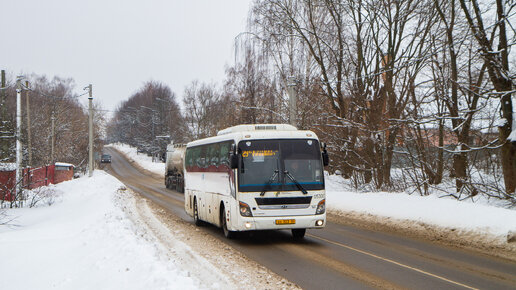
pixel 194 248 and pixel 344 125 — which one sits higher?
pixel 344 125

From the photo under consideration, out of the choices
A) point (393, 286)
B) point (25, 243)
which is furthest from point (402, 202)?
point (25, 243)

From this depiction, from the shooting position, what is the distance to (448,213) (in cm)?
1409

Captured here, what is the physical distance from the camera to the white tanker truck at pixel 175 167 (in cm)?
3500

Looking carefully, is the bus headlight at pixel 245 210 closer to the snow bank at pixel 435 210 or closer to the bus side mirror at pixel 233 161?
the bus side mirror at pixel 233 161

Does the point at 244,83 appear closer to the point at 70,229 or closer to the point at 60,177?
the point at 60,177

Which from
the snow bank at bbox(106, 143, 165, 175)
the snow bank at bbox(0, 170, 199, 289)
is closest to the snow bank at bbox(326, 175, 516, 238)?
the snow bank at bbox(0, 170, 199, 289)

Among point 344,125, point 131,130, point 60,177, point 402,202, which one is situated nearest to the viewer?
point 402,202

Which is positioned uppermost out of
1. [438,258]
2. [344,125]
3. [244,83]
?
[244,83]

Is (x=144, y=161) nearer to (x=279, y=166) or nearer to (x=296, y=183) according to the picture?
(x=279, y=166)

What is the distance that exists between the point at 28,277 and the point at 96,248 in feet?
6.34

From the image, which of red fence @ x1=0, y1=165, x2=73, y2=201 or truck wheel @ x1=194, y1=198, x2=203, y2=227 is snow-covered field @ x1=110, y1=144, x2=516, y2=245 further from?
red fence @ x1=0, y1=165, x2=73, y2=201

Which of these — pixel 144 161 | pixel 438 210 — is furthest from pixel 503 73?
pixel 144 161

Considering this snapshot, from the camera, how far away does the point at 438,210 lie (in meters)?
14.7

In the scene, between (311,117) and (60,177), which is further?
(60,177)
